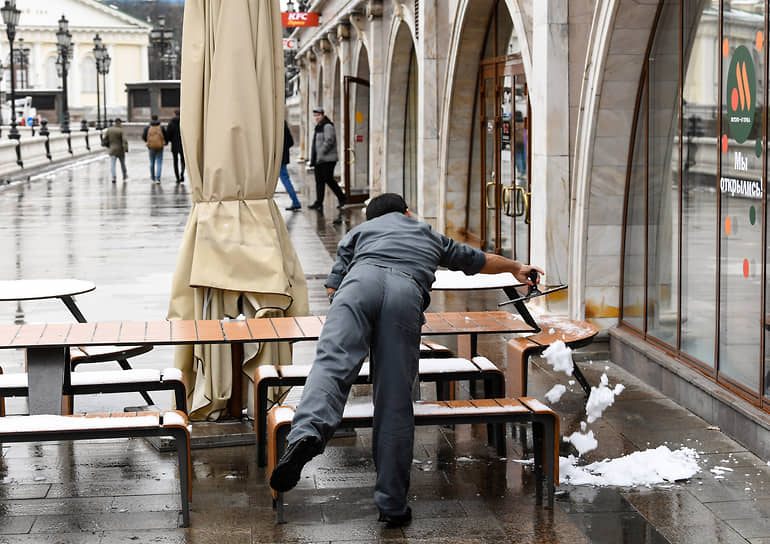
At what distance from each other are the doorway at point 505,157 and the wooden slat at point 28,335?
6571 mm

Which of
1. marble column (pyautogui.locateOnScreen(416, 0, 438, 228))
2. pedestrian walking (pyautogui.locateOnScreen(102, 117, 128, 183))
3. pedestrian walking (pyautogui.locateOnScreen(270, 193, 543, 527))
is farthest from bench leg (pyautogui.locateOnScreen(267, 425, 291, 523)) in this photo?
Result: pedestrian walking (pyautogui.locateOnScreen(102, 117, 128, 183))

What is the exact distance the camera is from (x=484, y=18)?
45.5 feet

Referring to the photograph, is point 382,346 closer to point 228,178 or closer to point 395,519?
point 395,519

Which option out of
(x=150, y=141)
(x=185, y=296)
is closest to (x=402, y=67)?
(x=150, y=141)

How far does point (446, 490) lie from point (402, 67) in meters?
15.5

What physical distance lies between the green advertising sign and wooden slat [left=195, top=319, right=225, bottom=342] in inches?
127

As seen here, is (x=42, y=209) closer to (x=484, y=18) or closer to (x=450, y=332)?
(x=484, y=18)

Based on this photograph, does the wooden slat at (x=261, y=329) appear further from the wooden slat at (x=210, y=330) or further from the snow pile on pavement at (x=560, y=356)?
the snow pile on pavement at (x=560, y=356)

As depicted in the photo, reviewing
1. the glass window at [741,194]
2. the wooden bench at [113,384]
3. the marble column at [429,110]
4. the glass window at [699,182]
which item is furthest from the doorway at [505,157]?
the wooden bench at [113,384]

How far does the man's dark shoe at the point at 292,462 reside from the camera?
477 cm

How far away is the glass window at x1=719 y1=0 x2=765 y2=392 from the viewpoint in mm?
6695

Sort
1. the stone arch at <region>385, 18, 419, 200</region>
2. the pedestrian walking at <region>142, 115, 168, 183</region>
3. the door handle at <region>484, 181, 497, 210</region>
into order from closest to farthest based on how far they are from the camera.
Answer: the door handle at <region>484, 181, 497, 210</region> < the stone arch at <region>385, 18, 419, 200</region> < the pedestrian walking at <region>142, 115, 168, 183</region>

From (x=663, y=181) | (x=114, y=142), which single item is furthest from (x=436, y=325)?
(x=114, y=142)

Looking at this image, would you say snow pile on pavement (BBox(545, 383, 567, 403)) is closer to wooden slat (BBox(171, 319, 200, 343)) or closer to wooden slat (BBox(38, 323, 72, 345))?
wooden slat (BBox(171, 319, 200, 343))
